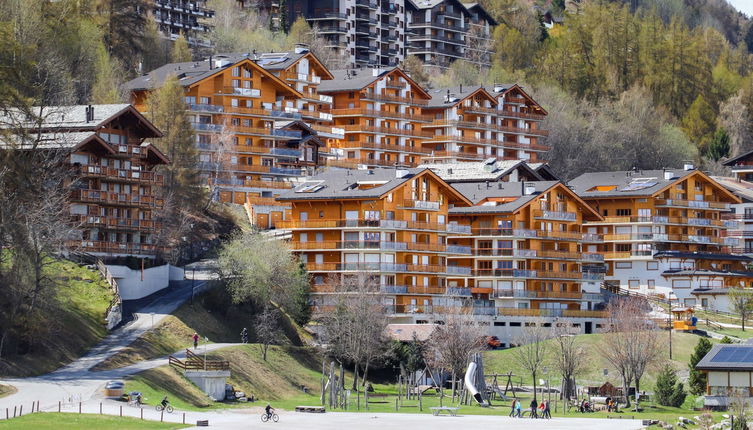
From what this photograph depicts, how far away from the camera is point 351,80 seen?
566 feet

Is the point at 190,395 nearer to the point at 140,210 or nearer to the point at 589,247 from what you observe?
the point at 140,210

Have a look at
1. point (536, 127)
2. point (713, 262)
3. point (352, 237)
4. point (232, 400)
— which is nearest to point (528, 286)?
point (352, 237)

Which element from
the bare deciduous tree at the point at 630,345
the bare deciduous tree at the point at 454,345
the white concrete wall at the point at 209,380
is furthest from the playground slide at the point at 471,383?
the white concrete wall at the point at 209,380

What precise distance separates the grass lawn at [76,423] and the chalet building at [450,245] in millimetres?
42352

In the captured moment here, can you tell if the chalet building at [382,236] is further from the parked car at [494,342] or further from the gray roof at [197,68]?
the gray roof at [197,68]

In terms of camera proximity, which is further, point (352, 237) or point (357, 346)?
point (352, 237)

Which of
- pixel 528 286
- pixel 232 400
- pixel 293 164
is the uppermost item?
pixel 293 164

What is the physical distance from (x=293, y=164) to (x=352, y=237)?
31.5 meters

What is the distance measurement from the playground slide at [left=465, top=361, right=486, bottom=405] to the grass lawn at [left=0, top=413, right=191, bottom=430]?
28.6m

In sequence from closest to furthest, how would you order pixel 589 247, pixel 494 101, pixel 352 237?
pixel 352 237, pixel 589 247, pixel 494 101

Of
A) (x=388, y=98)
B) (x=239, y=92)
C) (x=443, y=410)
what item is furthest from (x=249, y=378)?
(x=388, y=98)

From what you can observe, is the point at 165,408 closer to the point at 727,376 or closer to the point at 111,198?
the point at 727,376

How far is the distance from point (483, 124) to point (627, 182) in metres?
27.6

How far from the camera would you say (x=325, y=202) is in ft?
412
